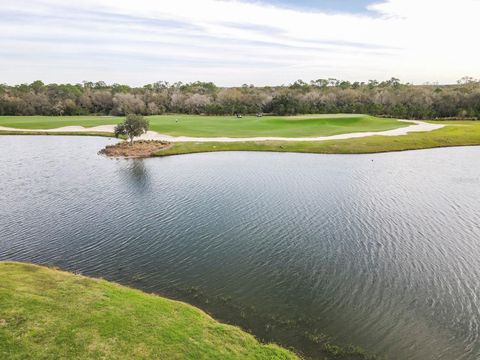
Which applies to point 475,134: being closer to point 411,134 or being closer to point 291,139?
point 411,134

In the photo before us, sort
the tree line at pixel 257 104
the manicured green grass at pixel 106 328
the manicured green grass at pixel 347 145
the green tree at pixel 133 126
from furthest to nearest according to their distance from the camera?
the tree line at pixel 257 104, the green tree at pixel 133 126, the manicured green grass at pixel 347 145, the manicured green grass at pixel 106 328

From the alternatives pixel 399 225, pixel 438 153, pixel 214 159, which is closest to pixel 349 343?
pixel 399 225

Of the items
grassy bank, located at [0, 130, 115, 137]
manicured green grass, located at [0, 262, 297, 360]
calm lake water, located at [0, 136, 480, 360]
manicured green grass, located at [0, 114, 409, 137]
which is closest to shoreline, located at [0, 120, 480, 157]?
manicured green grass, located at [0, 114, 409, 137]

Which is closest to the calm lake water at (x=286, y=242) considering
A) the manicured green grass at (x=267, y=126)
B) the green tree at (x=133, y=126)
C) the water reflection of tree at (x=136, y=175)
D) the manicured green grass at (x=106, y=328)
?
the water reflection of tree at (x=136, y=175)

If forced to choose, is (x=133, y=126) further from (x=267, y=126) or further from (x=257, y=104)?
(x=257, y=104)

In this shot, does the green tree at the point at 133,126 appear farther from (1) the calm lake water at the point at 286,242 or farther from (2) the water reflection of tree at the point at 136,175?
(1) the calm lake water at the point at 286,242
